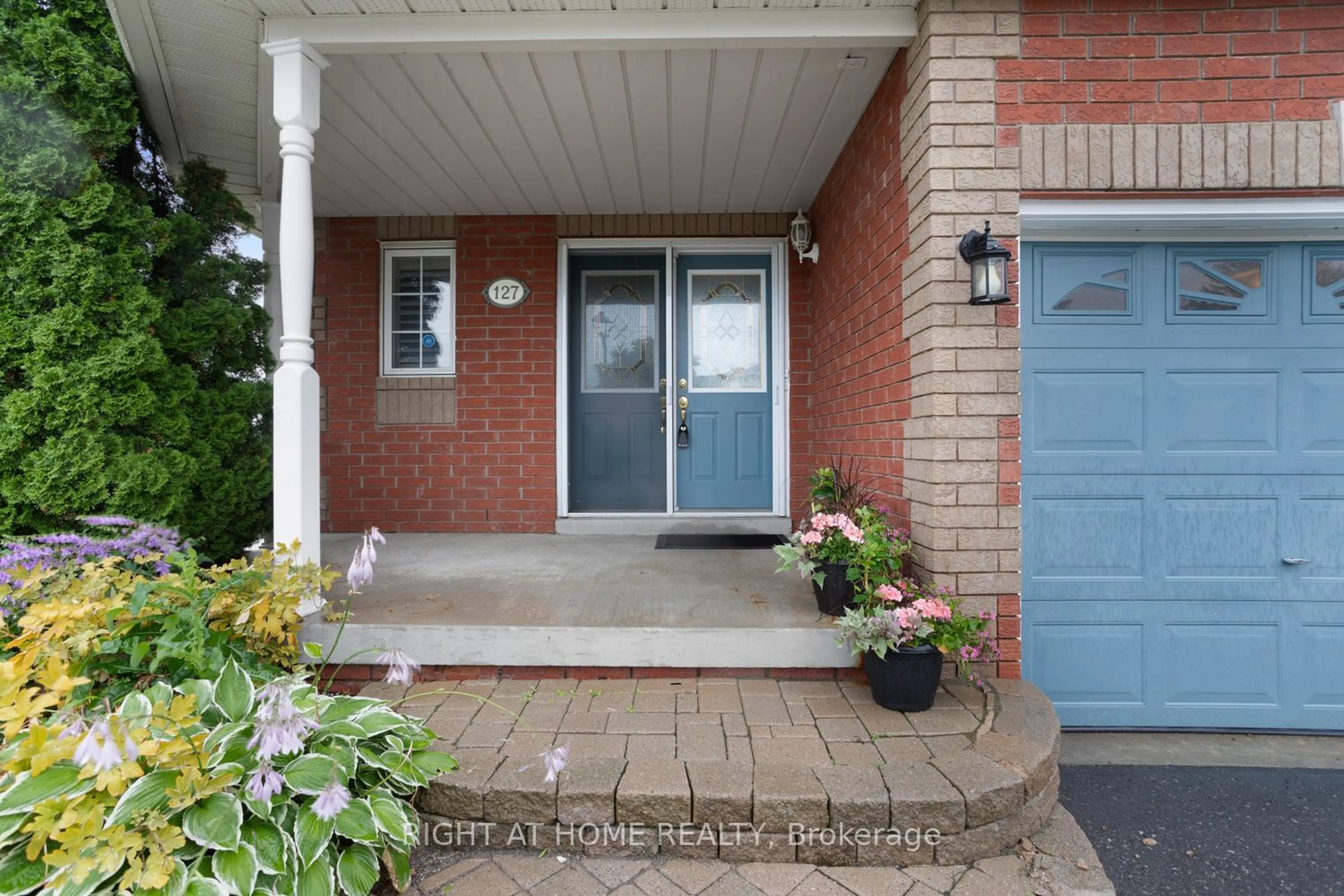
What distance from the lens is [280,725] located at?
1.18 metres

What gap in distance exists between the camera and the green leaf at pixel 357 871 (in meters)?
1.33

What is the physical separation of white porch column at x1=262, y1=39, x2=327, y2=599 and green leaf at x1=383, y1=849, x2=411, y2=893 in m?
1.15

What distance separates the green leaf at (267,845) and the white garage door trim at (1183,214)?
2.86 meters

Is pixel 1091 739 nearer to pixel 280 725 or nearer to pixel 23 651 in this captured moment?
pixel 280 725

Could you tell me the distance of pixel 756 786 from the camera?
62.2 inches

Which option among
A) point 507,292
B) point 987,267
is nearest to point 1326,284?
point 987,267

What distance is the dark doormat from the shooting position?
11.8 feet

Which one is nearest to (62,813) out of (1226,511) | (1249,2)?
(1226,511)

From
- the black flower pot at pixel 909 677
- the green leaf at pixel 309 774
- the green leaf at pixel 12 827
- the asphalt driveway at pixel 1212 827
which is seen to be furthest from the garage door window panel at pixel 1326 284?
the green leaf at pixel 12 827

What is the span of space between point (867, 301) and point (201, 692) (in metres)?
2.83

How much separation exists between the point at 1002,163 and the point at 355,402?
3.94m

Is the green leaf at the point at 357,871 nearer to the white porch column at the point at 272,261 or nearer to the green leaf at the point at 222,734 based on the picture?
the green leaf at the point at 222,734

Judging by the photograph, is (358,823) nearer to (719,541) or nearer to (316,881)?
(316,881)

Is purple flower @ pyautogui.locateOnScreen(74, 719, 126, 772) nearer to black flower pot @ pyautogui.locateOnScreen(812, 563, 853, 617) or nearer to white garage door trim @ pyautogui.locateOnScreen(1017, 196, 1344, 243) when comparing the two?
black flower pot @ pyautogui.locateOnScreen(812, 563, 853, 617)
